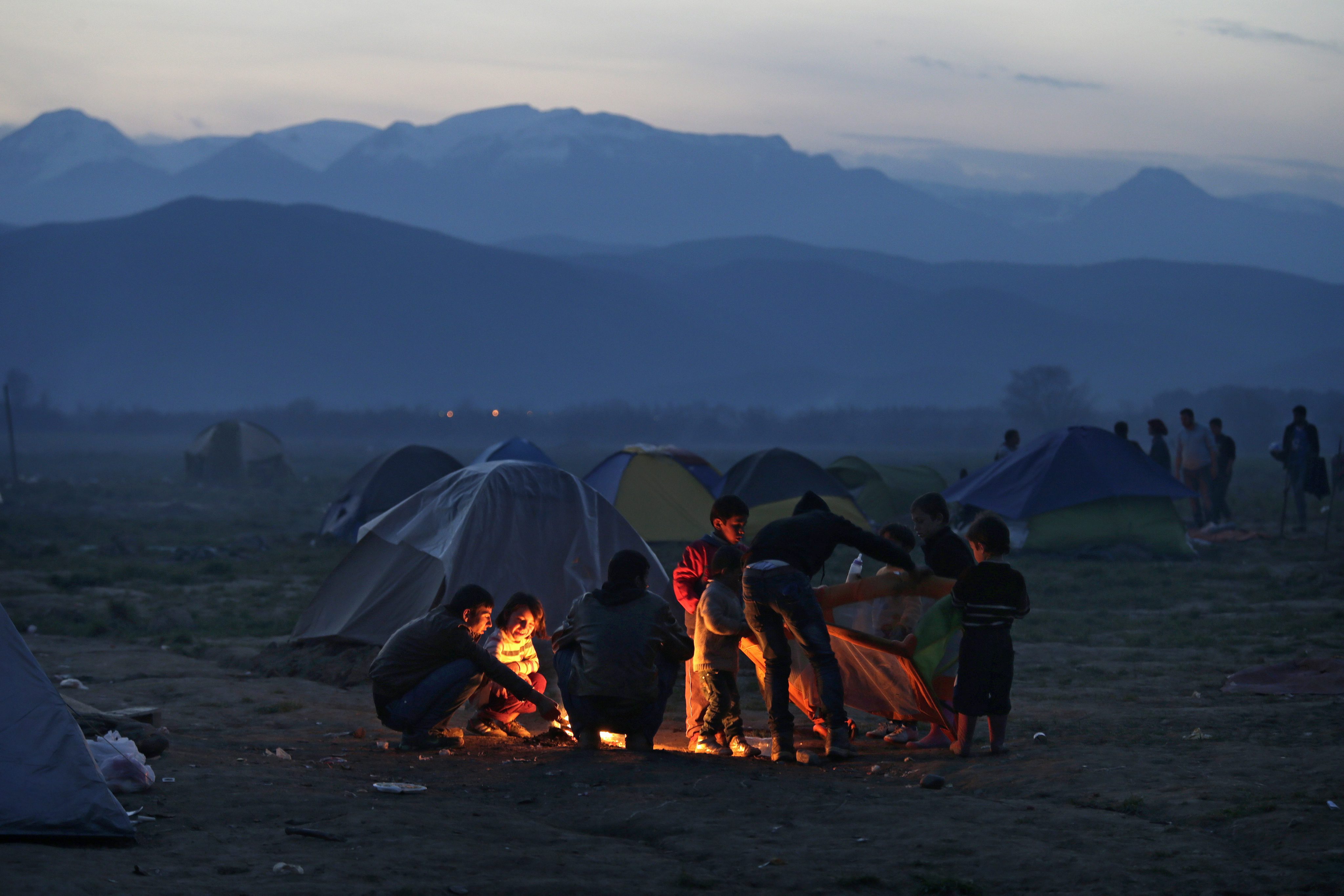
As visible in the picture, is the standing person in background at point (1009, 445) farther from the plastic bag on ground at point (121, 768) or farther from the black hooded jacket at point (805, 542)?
the plastic bag on ground at point (121, 768)

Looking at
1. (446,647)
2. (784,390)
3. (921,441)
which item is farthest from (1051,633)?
(784,390)

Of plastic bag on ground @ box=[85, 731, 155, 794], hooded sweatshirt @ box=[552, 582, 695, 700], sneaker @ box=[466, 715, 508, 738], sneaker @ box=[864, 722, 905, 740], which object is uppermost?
hooded sweatshirt @ box=[552, 582, 695, 700]

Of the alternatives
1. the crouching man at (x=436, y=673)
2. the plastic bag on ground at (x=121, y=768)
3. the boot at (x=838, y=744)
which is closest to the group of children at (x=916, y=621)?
the boot at (x=838, y=744)

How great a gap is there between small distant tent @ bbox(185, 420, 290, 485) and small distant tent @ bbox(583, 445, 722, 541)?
2240 centimetres

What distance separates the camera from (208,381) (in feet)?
497

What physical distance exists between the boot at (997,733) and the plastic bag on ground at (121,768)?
4576mm

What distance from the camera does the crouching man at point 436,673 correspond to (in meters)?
7.50

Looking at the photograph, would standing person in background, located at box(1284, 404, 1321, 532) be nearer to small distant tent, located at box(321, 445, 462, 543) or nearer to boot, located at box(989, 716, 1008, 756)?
small distant tent, located at box(321, 445, 462, 543)

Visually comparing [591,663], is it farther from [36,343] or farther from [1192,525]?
[36,343]

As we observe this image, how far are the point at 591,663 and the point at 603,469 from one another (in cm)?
1235

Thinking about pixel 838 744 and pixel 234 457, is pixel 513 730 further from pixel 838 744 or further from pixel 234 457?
pixel 234 457

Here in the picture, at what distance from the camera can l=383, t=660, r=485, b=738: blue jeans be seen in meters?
7.50

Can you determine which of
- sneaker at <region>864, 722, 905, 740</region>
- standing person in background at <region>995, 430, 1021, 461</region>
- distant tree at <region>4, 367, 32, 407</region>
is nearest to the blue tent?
standing person in background at <region>995, 430, 1021, 461</region>

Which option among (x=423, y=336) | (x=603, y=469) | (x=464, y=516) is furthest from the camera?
(x=423, y=336)
